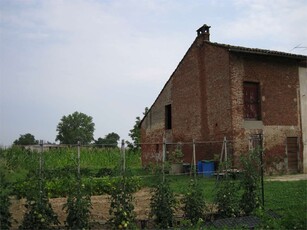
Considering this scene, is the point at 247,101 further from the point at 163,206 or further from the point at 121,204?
the point at 121,204

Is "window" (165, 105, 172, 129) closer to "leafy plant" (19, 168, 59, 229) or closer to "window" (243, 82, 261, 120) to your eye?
"window" (243, 82, 261, 120)

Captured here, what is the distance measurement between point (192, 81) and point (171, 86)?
249 centimetres

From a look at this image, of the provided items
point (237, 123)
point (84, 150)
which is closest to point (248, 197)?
point (237, 123)

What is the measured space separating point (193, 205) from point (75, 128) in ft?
293

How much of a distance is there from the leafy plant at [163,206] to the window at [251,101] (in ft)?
42.3

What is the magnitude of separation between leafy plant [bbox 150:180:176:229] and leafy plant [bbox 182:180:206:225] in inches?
14.0

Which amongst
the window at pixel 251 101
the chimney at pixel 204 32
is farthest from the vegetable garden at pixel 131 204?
the chimney at pixel 204 32

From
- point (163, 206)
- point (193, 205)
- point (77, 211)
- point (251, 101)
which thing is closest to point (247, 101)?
point (251, 101)

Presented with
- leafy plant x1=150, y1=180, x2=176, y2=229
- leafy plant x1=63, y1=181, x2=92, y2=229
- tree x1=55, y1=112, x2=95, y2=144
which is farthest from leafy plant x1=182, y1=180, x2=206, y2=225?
tree x1=55, y1=112, x2=95, y2=144

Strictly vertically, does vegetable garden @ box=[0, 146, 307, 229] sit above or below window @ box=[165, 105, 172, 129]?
below

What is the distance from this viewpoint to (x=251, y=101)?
65.7 feet

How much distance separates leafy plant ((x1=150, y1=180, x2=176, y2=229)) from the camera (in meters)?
7.61

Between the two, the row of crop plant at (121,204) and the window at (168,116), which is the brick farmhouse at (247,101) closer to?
the window at (168,116)

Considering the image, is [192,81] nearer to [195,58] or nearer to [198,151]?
[195,58]
